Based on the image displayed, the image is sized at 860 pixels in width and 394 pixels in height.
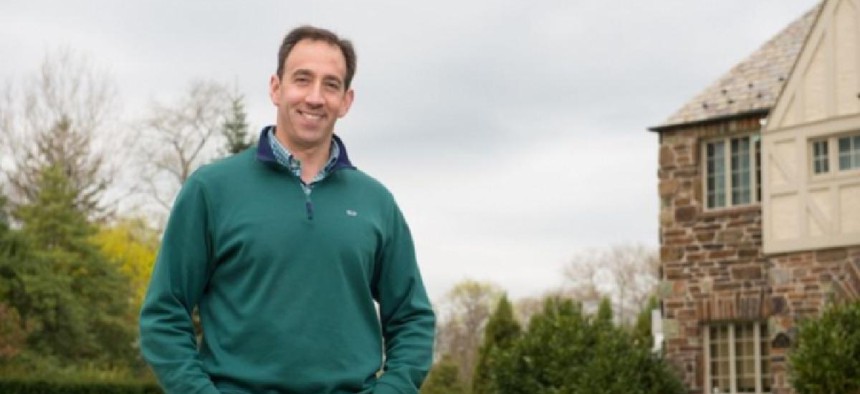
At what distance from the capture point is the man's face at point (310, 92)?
10.2 feet

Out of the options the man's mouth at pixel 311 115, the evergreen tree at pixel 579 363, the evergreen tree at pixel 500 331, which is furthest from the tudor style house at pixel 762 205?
the man's mouth at pixel 311 115

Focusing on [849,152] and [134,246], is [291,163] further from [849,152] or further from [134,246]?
[134,246]

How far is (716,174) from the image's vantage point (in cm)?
2108

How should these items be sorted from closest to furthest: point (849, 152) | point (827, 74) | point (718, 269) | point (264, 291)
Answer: point (264, 291)
point (849, 152)
point (827, 74)
point (718, 269)

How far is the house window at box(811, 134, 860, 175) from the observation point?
19.4 meters

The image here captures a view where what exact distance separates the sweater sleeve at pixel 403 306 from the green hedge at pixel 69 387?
58.7 ft

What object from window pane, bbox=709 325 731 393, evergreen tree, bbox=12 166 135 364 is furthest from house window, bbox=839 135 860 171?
evergreen tree, bbox=12 166 135 364

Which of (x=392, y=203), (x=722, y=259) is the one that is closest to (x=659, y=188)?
(x=722, y=259)

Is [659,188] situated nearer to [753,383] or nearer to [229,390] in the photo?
[753,383]

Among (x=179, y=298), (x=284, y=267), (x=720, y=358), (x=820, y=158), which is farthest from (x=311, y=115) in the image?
(x=720, y=358)

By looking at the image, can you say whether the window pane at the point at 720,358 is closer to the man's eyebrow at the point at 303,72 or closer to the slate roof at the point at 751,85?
the slate roof at the point at 751,85

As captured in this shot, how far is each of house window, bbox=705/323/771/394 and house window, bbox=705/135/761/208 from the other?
1752 millimetres

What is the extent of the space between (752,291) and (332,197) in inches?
706

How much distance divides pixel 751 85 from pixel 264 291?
18951 mm
